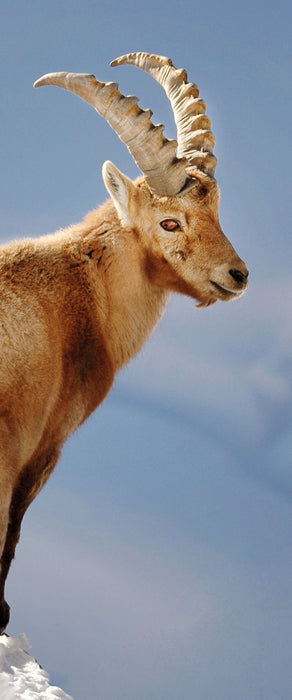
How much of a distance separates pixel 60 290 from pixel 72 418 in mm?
1515

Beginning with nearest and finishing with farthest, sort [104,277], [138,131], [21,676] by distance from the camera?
[21,676] → [138,131] → [104,277]

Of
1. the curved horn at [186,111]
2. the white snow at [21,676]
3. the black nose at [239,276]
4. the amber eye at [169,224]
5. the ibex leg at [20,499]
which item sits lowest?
the white snow at [21,676]

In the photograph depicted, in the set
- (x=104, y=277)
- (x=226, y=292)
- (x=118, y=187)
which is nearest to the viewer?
(x=118, y=187)

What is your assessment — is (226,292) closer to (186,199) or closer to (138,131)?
(186,199)

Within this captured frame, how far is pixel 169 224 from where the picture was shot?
10.7 m

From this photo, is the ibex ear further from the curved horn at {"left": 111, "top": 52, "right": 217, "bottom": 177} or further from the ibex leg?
the ibex leg

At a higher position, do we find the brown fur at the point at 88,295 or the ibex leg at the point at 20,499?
the brown fur at the point at 88,295

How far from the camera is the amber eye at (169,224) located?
35.2 feet

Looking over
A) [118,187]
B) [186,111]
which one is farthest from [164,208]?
[186,111]

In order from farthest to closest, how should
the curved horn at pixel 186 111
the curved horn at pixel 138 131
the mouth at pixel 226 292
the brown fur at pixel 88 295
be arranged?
the curved horn at pixel 186 111 < the mouth at pixel 226 292 < the curved horn at pixel 138 131 < the brown fur at pixel 88 295

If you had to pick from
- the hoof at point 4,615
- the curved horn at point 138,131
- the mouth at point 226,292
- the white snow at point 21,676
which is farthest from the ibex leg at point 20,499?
the curved horn at point 138,131

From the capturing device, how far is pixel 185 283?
35.9ft

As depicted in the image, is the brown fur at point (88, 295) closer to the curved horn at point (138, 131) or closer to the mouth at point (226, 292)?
the mouth at point (226, 292)

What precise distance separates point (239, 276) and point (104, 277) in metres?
1.64
